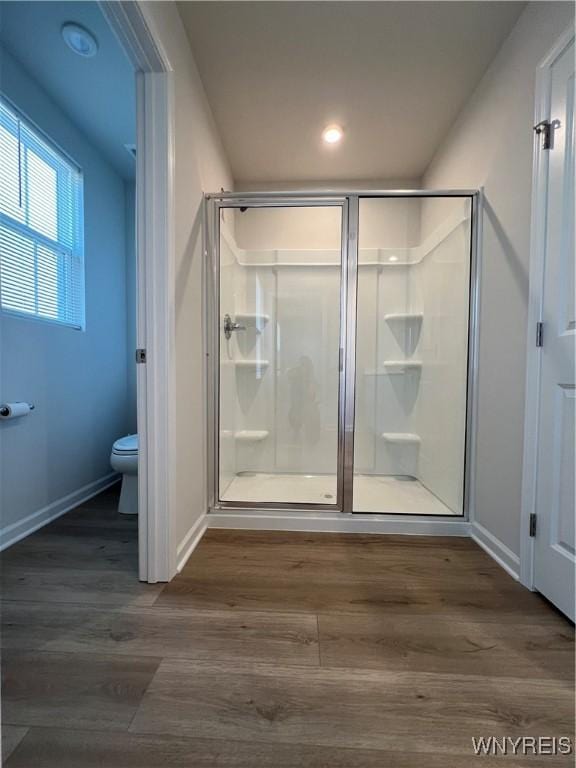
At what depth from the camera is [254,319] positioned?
271 centimetres

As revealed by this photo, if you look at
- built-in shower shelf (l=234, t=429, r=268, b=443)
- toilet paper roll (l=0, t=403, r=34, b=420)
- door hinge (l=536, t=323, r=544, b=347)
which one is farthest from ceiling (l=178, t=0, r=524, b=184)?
built-in shower shelf (l=234, t=429, r=268, b=443)

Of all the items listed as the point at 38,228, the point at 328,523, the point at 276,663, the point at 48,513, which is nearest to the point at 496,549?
the point at 328,523

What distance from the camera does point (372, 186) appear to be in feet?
9.43

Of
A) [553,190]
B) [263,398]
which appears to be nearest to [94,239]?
[263,398]

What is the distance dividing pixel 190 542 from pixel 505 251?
205 centimetres

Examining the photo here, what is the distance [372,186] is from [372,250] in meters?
0.71

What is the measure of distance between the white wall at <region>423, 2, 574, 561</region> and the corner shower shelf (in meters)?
1.56

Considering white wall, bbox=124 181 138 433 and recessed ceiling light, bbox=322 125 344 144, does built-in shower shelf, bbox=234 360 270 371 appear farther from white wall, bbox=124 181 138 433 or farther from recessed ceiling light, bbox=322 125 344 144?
recessed ceiling light, bbox=322 125 344 144

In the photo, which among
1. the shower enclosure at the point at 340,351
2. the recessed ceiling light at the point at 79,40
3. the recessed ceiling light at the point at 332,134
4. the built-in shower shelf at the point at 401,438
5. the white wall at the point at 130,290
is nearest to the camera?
the recessed ceiling light at the point at 79,40

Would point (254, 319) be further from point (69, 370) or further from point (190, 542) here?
point (190, 542)

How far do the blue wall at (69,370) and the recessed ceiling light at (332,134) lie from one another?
163cm

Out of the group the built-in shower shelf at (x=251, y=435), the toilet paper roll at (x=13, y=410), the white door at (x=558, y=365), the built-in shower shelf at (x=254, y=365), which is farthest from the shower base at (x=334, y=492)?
the toilet paper roll at (x=13, y=410)
